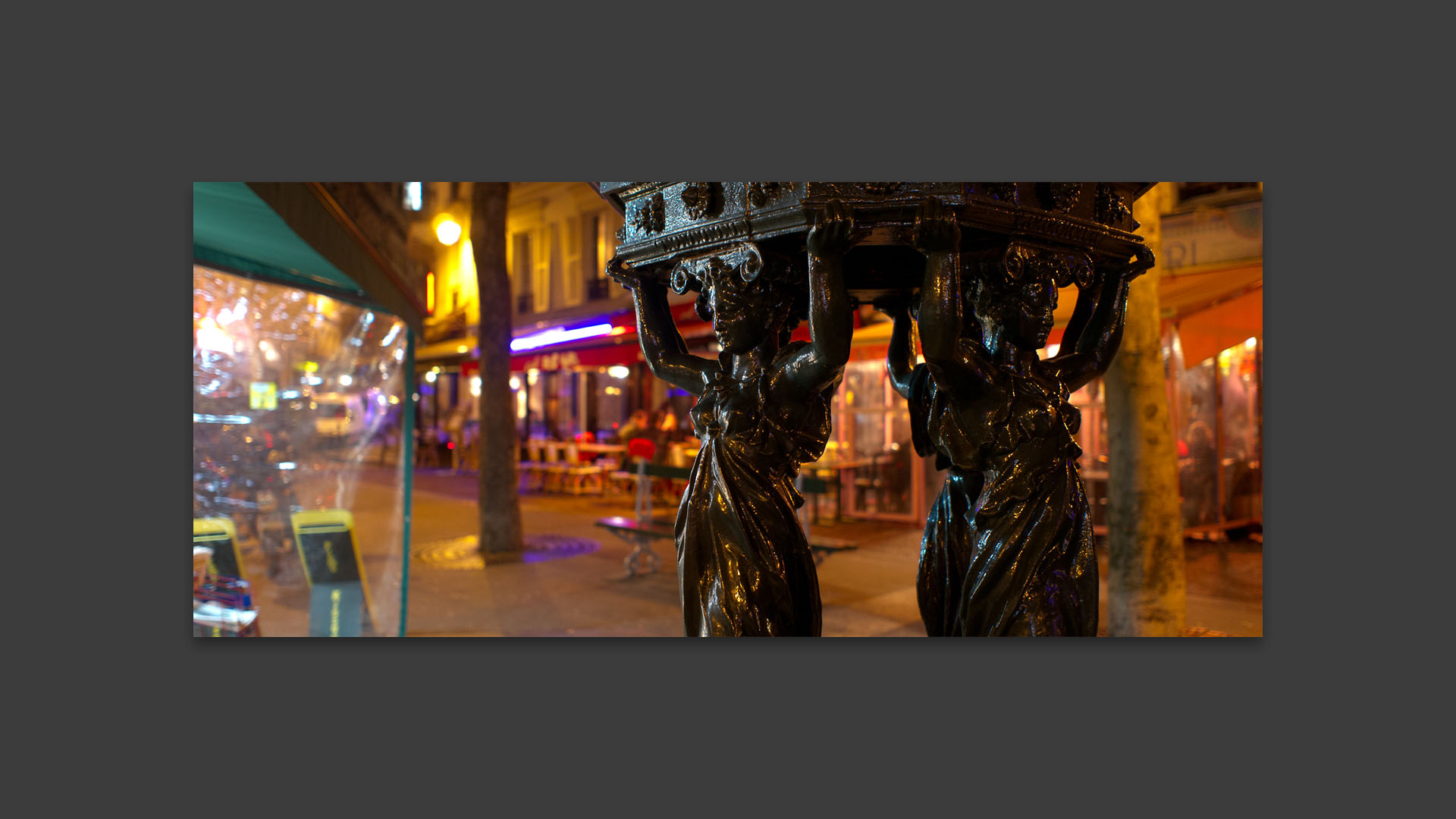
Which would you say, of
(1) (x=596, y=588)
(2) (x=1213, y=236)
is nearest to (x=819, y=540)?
(1) (x=596, y=588)

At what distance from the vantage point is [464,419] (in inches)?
791

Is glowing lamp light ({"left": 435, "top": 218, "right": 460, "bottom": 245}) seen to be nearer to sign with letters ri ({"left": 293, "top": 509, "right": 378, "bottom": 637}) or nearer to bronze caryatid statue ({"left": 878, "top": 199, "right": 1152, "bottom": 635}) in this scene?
sign with letters ri ({"left": 293, "top": 509, "right": 378, "bottom": 637})

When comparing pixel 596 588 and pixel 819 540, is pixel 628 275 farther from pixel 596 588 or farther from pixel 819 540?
pixel 819 540

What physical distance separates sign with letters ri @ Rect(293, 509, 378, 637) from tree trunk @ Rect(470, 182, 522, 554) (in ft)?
10.2

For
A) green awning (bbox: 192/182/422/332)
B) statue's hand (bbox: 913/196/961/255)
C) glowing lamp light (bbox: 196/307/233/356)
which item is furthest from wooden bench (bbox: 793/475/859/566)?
statue's hand (bbox: 913/196/961/255)

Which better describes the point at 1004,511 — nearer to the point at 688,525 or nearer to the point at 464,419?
the point at 688,525

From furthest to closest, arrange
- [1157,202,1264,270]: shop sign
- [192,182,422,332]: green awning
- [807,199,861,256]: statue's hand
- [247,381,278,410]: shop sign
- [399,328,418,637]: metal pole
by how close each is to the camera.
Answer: [1157,202,1264,270]: shop sign, [399,328,418,637]: metal pole, [247,381,278,410]: shop sign, [192,182,422,332]: green awning, [807,199,861,256]: statue's hand

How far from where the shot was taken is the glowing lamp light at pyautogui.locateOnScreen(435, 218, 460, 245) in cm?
985

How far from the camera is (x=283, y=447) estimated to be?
473 cm

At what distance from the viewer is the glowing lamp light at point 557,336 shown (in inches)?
529

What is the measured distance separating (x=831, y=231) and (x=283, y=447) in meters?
3.94

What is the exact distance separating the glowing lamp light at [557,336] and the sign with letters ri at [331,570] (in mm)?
8022

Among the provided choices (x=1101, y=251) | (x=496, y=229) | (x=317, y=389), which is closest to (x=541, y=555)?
(x=496, y=229)

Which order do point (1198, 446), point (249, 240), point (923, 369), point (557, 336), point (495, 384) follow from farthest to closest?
point (557, 336) < point (1198, 446) < point (495, 384) < point (249, 240) < point (923, 369)
